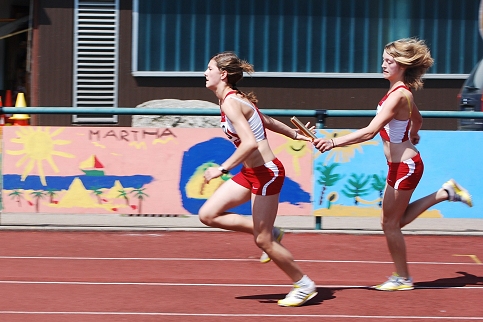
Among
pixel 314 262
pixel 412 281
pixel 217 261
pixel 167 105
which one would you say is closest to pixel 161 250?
pixel 217 261

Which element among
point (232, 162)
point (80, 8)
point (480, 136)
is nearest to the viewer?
point (232, 162)

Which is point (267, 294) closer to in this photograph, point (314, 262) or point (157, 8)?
point (314, 262)

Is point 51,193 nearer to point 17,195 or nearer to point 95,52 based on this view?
point 17,195

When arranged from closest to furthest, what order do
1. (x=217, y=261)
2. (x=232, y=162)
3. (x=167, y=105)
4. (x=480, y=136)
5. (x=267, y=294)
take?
(x=232, y=162) → (x=267, y=294) → (x=217, y=261) → (x=480, y=136) → (x=167, y=105)

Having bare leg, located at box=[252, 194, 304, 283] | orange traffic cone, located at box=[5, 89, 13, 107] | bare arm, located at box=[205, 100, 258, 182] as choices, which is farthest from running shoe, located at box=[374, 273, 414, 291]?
orange traffic cone, located at box=[5, 89, 13, 107]

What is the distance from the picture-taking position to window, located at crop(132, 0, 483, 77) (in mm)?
16766

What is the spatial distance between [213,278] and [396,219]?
5.42 ft

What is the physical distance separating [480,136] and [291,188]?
2127mm

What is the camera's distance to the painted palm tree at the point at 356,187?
943 centimetres

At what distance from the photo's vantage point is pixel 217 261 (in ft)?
26.5

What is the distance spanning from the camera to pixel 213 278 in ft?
24.0

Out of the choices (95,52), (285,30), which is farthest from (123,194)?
(285,30)

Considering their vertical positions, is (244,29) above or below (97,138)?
above

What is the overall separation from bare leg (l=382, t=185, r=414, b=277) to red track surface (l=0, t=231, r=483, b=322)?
0.85 feet
